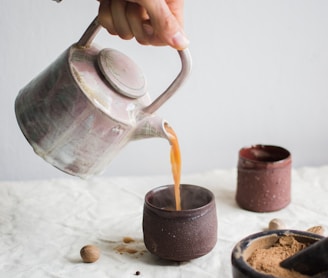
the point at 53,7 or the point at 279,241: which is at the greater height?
the point at 53,7

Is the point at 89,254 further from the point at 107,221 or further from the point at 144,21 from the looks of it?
the point at 144,21

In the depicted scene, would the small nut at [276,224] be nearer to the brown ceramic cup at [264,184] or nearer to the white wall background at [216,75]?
the brown ceramic cup at [264,184]

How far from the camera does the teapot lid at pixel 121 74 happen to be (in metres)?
0.77


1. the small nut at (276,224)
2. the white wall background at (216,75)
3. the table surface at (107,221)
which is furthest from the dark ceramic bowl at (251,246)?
the white wall background at (216,75)

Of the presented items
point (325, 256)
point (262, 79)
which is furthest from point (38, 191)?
point (325, 256)

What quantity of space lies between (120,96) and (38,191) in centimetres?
45

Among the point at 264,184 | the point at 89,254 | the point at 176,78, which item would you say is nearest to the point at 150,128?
the point at 176,78

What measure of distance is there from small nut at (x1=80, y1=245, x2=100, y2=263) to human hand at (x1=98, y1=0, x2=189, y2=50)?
0.33 m

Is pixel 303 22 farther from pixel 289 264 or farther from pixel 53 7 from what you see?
pixel 289 264

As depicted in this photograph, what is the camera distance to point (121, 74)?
79 centimetres

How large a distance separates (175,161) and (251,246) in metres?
Result: 0.23

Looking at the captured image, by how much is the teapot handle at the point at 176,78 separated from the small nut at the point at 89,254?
237 mm

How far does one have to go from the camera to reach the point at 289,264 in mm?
657

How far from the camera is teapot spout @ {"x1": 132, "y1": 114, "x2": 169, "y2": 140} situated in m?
0.81
